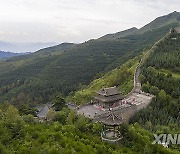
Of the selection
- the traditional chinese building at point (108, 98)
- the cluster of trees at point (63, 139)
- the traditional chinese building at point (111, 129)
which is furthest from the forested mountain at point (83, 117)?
the traditional chinese building at point (108, 98)

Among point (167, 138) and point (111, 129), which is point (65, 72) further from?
point (167, 138)

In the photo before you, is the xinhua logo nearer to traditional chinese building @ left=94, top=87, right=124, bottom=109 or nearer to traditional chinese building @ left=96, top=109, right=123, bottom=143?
traditional chinese building @ left=96, top=109, right=123, bottom=143

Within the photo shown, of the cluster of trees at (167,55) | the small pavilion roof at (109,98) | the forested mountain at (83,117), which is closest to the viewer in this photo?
the forested mountain at (83,117)

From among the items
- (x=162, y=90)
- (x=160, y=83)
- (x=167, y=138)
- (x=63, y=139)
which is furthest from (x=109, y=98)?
(x=63, y=139)

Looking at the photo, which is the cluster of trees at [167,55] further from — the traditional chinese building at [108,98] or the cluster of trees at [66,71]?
the cluster of trees at [66,71]

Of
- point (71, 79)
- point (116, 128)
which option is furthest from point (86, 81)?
point (116, 128)

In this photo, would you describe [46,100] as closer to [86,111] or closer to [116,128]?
[86,111]

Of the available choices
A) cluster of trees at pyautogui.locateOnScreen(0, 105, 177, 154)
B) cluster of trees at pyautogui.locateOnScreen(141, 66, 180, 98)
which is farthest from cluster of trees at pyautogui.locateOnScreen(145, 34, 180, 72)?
cluster of trees at pyautogui.locateOnScreen(0, 105, 177, 154)
